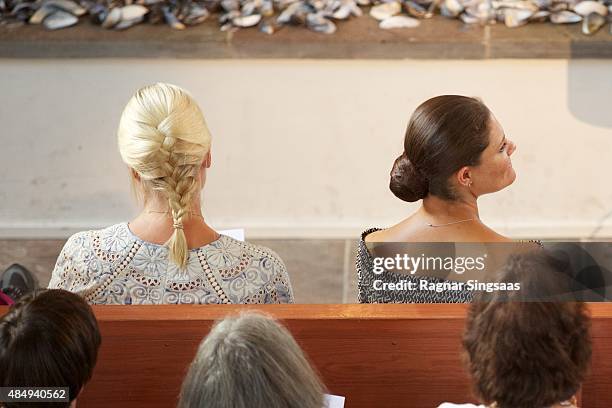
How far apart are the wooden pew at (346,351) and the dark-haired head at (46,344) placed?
0.69ft

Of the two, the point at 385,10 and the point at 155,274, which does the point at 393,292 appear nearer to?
the point at 155,274

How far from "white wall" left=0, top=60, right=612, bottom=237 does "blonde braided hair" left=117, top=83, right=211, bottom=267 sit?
1658mm

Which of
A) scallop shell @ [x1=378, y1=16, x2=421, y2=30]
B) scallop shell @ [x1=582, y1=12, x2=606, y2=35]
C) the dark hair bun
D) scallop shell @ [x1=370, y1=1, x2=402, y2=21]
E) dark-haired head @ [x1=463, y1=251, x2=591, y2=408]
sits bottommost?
scallop shell @ [x1=582, y1=12, x2=606, y2=35]

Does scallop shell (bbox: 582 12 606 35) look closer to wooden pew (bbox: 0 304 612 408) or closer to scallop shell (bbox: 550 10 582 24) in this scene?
scallop shell (bbox: 550 10 582 24)

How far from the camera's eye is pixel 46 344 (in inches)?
45.8

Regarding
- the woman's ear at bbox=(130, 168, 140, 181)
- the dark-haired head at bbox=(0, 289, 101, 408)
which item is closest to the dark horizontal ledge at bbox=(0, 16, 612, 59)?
the woman's ear at bbox=(130, 168, 140, 181)

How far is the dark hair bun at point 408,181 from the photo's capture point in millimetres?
1696

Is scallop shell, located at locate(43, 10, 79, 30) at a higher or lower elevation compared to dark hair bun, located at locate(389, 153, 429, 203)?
lower

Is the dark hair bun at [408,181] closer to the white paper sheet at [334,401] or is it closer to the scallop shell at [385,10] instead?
the white paper sheet at [334,401]

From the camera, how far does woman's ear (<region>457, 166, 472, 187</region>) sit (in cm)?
168

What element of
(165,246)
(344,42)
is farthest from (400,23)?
(165,246)

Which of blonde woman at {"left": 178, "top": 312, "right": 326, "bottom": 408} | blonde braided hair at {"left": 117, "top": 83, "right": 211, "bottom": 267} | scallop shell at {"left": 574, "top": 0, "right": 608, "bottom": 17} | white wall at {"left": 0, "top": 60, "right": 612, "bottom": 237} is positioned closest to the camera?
blonde woman at {"left": 178, "top": 312, "right": 326, "bottom": 408}

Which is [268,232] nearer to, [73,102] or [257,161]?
[257,161]

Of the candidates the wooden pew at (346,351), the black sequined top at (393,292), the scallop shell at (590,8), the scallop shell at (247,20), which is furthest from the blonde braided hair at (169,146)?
the scallop shell at (590,8)
